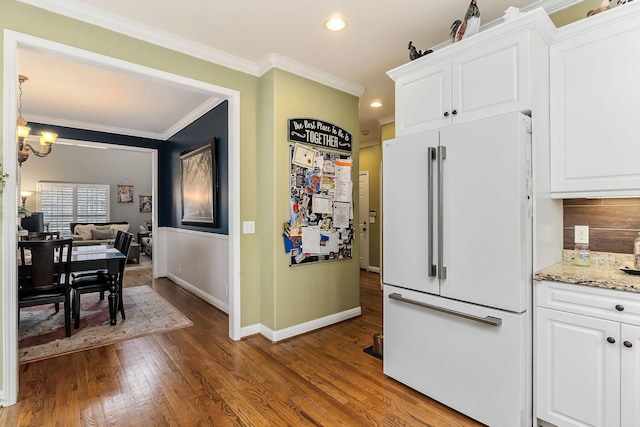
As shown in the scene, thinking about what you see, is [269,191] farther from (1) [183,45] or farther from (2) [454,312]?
(2) [454,312]

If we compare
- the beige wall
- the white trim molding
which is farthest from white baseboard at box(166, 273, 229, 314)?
the beige wall

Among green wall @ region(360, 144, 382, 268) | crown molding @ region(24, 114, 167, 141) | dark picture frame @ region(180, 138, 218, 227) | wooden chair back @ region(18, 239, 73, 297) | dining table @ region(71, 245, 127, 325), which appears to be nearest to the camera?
wooden chair back @ region(18, 239, 73, 297)

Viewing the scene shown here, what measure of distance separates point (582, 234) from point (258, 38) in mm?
2849

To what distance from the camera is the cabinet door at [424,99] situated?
7.10 ft

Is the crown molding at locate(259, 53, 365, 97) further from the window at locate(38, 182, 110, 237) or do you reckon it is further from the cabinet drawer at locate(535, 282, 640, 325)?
the window at locate(38, 182, 110, 237)

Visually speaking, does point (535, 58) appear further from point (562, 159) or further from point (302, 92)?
point (302, 92)

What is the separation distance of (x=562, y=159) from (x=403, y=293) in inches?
52.1

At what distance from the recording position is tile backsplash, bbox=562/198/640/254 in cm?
197

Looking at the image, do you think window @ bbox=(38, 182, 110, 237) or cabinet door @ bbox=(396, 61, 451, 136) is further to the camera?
window @ bbox=(38, 182, 110, 237)

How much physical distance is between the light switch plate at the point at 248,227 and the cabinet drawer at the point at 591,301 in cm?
242

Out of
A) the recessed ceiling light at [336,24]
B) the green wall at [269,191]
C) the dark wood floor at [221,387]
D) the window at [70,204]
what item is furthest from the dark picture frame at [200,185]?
the window at [70,204]

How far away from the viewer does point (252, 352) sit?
2893 mm

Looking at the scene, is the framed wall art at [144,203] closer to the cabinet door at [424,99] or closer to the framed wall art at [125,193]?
the framed wall art at [125,193]

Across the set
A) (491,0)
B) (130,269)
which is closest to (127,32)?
(491,0)
